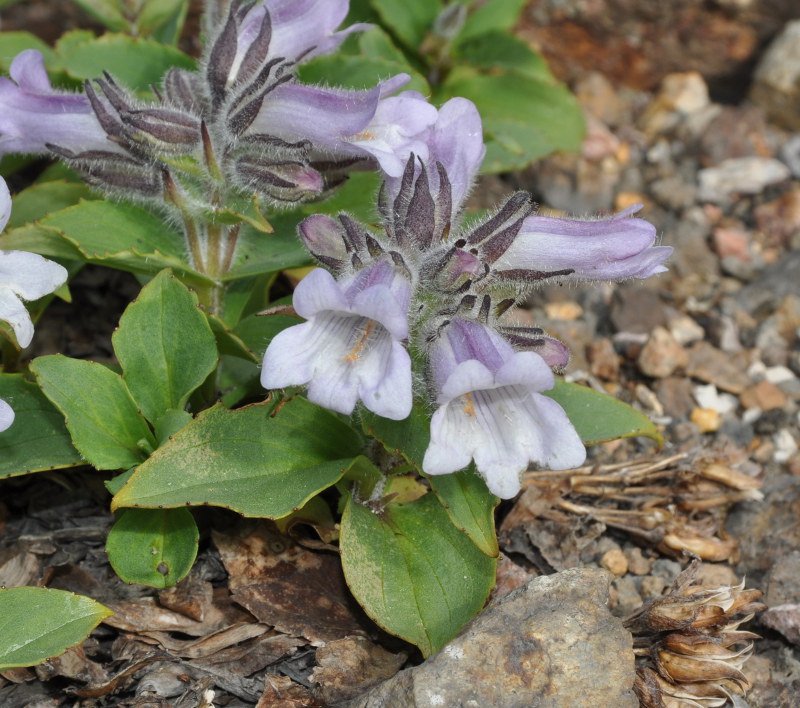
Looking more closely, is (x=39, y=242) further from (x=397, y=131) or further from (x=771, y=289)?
(x=771, y=289)

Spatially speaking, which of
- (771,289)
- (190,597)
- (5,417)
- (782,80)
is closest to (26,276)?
(5,417)

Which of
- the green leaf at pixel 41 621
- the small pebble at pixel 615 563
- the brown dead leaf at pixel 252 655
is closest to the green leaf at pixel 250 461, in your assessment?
the green leaf at pixel 41 621

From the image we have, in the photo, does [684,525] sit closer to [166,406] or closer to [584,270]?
[584,270]

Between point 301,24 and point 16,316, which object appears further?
point 301,24

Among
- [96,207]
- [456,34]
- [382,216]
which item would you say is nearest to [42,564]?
[96,207]

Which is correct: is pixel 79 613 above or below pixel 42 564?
above

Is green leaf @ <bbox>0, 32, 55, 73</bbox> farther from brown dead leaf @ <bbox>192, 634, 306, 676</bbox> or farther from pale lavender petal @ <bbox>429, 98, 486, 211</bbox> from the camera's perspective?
brown dead leaf @ <bbox>192, 634, 306, 676</bbox>

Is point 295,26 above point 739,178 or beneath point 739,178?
above
